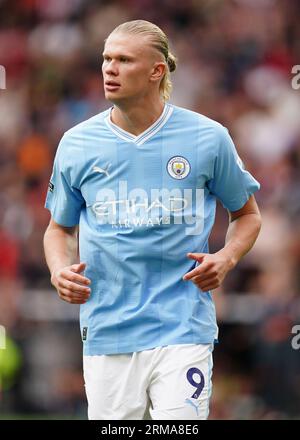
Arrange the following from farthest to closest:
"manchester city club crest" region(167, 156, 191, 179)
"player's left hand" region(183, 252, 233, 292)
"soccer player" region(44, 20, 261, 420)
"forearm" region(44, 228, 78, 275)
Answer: "forearm" region(44, 228, 78, 275), "manchester city club crest" region(167, 156, 191, 179), "soccer player" region(44, 20, 261, 420), "player's left hand" region(183, 252, 233, 292)

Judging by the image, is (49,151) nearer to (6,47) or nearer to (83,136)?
(6,47)

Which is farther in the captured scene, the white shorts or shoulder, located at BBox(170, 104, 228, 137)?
shoulder, located at BBox(170, 104, 228, 137)

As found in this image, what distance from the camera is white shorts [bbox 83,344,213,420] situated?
18.5 ft

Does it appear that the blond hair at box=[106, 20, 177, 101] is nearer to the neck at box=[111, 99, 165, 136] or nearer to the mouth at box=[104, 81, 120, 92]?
the neck at box=[111, 99, 165, 136]

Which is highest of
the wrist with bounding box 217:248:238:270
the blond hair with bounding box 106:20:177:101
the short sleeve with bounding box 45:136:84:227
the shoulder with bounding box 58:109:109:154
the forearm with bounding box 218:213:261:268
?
the blond hair with bounding box 106:20:177:101

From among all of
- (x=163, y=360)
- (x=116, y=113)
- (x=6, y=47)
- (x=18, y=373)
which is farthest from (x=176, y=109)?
(x=6, y=47)

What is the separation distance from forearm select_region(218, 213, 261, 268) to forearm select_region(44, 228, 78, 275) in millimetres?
822

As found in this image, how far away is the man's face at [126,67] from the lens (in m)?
5.78

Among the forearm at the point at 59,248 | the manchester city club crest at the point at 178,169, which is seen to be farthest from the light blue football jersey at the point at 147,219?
the forearm at the point at 59,248

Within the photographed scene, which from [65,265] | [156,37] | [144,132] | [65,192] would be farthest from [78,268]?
[156,37]

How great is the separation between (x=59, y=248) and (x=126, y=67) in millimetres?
1016

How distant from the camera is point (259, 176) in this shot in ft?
37.5

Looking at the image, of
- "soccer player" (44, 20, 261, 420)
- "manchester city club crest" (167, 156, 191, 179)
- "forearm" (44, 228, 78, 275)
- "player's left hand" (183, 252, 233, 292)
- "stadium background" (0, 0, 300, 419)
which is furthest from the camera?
"stadium background" (0, 0, 300, 419)

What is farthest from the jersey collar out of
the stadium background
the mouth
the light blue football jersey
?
the stadium background
